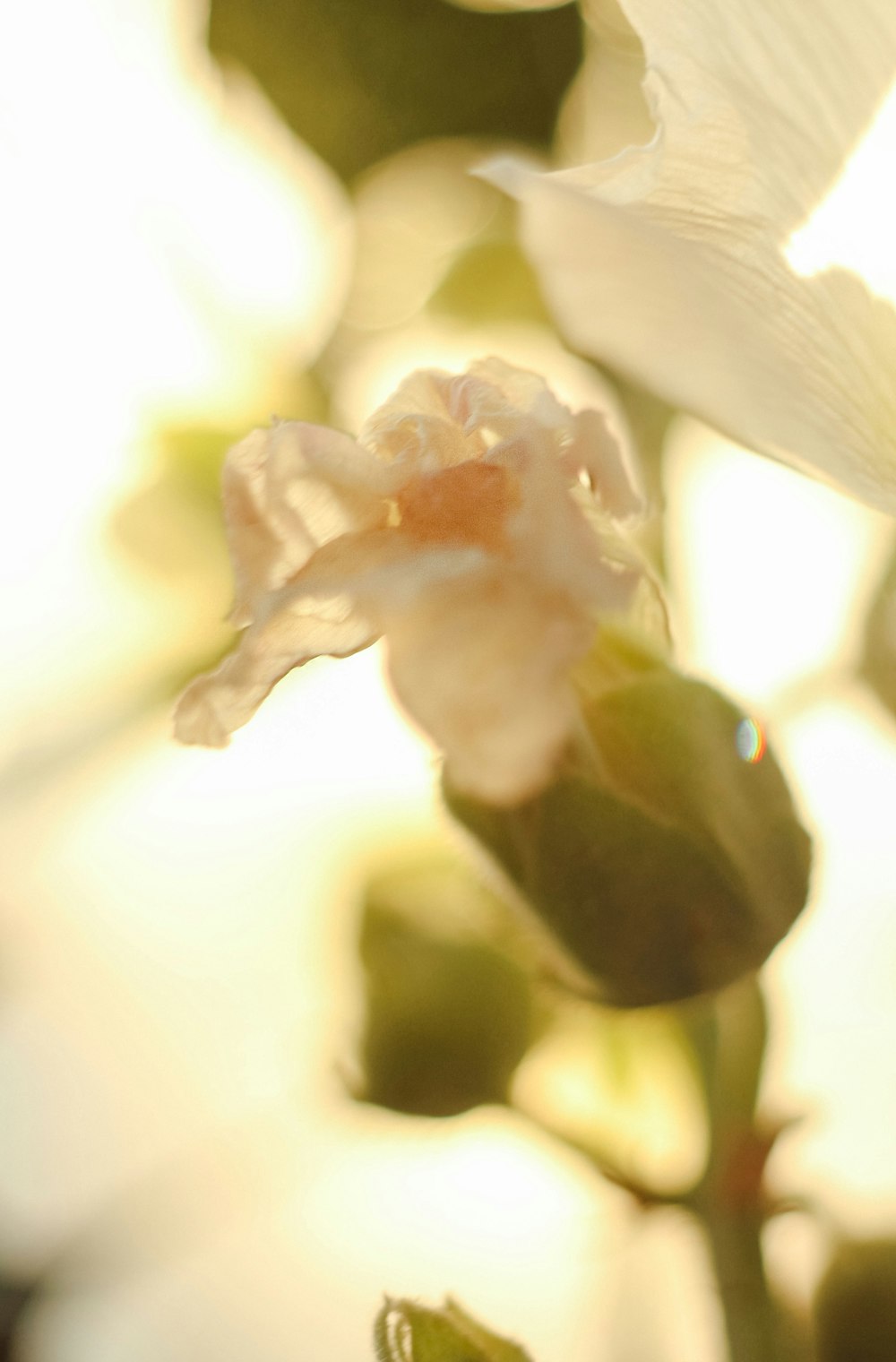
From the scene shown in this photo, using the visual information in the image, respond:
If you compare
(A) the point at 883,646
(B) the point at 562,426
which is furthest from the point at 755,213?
(A) the point at 883,646

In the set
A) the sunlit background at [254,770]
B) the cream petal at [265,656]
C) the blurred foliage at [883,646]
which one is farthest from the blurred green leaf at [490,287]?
the cream petal at [265,656]

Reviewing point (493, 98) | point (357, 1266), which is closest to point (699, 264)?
point (493, 98)

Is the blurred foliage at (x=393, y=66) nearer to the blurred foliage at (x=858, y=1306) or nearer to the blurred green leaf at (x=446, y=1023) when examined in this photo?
the blurred green leaf at (x=446, y=1023)

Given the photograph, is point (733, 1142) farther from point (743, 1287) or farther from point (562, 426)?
point (562, 426)

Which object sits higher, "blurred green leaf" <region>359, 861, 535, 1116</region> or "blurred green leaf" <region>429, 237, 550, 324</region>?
"blurred green leaf" <region>429, 237, 550, 324</region>

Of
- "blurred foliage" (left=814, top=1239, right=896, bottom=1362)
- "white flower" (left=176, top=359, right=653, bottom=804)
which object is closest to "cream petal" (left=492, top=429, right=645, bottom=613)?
"white flower" (left=176, top=359, right=653, bottom=804)

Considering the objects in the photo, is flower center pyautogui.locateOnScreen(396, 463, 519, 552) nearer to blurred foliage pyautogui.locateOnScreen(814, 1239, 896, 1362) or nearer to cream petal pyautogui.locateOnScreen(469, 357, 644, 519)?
cream petal pyautogui.locateOnScreen(469, 357, 644, 519)

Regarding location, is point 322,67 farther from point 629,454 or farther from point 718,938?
point 718,938

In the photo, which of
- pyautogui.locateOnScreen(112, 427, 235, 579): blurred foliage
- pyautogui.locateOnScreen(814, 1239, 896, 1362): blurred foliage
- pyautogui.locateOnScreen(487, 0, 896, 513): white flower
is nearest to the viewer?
pyautogui.locateOnScreen(487, 0, 896, 513): white flower
